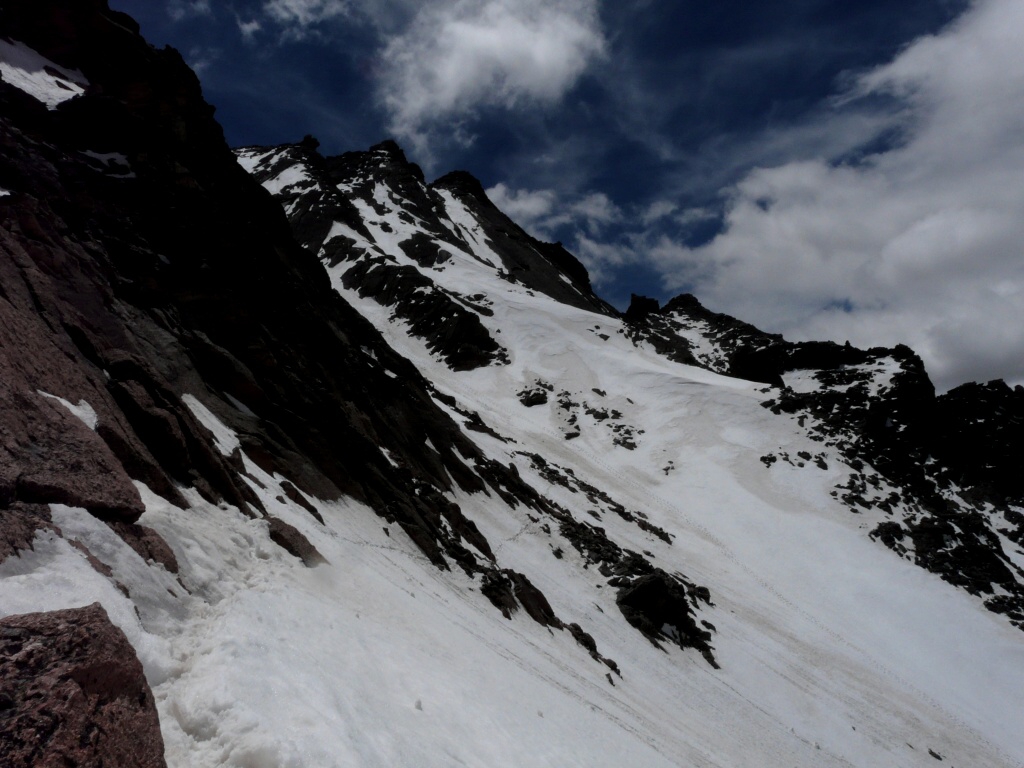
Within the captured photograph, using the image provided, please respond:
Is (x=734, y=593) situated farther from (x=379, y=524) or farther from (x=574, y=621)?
(x=379, y=524)

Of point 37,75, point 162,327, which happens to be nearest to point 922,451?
point 162,327

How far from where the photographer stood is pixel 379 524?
1928 centimetres

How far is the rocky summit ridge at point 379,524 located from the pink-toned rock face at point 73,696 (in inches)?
1.0

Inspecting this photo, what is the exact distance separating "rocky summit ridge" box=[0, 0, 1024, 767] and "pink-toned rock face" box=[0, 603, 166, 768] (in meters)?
0.02

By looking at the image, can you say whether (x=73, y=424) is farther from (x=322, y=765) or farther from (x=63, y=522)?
(x=322, y=765)

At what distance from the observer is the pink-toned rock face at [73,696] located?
3.91m

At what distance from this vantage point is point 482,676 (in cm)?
1199

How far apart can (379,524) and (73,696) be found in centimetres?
1529

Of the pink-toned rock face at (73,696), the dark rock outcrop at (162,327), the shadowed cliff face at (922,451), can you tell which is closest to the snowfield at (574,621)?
the pink-toned rock face at (73,696)

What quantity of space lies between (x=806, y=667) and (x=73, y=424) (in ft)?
106

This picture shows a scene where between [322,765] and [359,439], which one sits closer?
[322,765]

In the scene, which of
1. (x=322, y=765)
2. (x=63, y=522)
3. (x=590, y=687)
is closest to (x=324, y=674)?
(x=322, y=765)

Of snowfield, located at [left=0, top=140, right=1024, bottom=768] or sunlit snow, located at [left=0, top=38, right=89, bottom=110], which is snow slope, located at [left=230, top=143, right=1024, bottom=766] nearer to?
snowfield, located at [left=0, top=140, right=1024, bottom=768]

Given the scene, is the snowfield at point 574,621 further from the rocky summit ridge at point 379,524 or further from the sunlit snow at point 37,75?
the sunlit snow at point 37,75
